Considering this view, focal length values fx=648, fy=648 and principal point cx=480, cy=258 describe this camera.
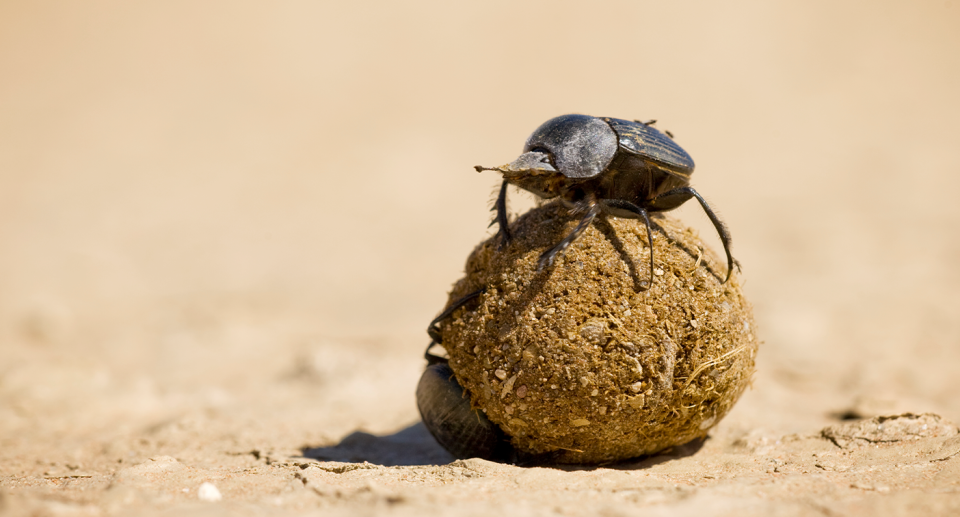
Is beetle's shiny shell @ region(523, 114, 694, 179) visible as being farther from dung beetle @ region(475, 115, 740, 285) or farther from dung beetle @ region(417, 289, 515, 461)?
dung beetle @ region(417, 289, 515, 461)

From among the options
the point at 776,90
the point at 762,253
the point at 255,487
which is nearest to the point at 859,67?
the point at 776,90

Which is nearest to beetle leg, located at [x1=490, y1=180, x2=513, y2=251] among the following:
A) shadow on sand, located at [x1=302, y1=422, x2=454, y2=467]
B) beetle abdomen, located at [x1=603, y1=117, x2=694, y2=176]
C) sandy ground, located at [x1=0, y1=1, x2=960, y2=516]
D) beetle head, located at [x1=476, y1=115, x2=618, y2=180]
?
sandy ground, located at [x1=0, y1=1, x2=960, y2=516]

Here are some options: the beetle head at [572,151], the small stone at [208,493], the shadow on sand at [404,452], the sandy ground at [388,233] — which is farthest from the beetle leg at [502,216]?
the small stone at [208,493]

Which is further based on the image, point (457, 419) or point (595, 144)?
point (457, 419)

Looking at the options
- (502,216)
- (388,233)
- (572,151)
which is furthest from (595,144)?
(388,233)

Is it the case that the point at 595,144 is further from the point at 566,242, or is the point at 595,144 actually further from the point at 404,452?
the point at 404,452
